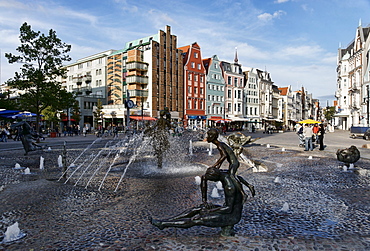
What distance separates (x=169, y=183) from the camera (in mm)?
9234

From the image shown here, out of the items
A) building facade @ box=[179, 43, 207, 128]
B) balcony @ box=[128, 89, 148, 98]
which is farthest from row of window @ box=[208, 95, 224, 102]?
balcony @ box=[128, 89, 148, 98]

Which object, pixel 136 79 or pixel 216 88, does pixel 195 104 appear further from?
pixel 136 79

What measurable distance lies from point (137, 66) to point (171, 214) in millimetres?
53325

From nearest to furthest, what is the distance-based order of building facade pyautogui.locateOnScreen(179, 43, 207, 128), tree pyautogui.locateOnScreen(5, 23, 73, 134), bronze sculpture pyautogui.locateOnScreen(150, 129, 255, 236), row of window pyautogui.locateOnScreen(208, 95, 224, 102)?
bronze sculpture pyautogui.locateOnScreen(150, 129, 255, 236), tree pyautogui.locateOnScreen(5, 23, 73, 134), building facade pyautogui.locateOnScreen(179, 43, 207, 128), row of window pyautogui.locateOnScreen(208, 95, 224, 102)

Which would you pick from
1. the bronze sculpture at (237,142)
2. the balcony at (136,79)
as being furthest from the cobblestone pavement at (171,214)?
the balcony at (136,79)

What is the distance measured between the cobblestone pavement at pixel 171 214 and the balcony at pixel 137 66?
4840 centimetres

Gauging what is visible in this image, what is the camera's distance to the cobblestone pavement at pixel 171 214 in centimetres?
460

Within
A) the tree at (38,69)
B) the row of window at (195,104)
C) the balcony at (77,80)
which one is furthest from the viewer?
the balcony at (77,80)

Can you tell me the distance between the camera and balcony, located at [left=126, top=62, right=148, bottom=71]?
185ft

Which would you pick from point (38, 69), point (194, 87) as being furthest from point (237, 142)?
point (194, 87)

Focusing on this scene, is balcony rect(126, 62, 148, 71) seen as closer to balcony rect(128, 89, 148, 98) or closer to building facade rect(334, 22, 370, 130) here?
balcony rect(128, 89, 148, 98)

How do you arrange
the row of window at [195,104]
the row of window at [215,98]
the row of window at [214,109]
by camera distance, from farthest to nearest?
1. the row of window at [214,109]
2. the row of window at [215,98]
3. the row of window at [195,104]

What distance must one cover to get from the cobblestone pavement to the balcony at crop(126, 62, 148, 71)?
48.4 meters

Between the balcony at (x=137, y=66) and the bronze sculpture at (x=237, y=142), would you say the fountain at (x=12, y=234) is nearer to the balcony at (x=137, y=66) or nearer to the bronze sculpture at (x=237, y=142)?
the bronze sculpture at (x=237, y=142)
